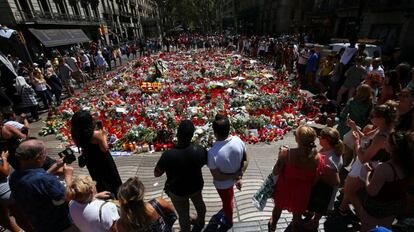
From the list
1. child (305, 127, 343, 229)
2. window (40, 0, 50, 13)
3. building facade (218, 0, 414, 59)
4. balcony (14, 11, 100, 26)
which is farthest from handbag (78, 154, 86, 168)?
window (40, 0, 50, 13)

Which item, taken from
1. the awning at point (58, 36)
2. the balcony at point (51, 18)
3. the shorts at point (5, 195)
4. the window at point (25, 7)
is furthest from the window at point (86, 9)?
the shorts at point (5, 195)

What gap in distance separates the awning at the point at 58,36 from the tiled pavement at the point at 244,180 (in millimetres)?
21814

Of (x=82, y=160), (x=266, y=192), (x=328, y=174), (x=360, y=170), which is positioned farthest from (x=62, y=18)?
(x=360, y=170)

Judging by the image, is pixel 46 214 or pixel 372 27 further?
pixel 372 27

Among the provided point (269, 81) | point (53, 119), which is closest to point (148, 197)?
point (53, 119)

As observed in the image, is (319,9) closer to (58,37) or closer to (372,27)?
(372,27)

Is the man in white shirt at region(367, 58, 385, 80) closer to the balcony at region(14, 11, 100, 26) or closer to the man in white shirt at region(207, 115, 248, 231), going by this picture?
the man in white shirt at region(207, 115, 248, 231)

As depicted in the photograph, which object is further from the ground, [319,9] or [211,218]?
[319,9]

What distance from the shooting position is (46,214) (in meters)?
2.52

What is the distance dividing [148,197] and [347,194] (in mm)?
3322

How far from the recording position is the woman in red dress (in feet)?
8.92

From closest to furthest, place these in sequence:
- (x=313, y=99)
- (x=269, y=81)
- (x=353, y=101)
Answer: (x=353, y=101)
(x=313, y=99)
(x=269, y=81)

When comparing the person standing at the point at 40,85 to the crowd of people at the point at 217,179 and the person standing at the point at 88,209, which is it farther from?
the person standing at the point at 88,209

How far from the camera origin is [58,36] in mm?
26891
